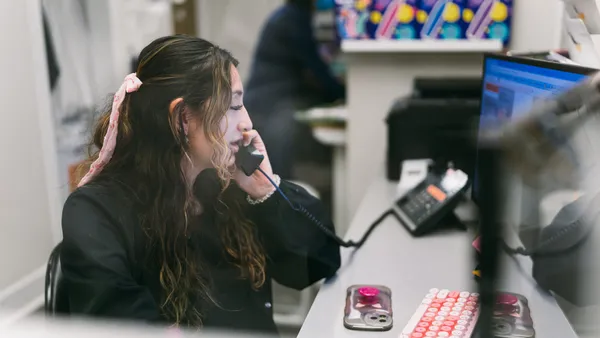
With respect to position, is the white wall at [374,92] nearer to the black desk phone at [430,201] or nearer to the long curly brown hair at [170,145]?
the black desk phone at [430,201]

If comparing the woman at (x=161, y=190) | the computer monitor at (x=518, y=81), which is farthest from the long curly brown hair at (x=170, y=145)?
the computer monitor at (x=518, y=81)

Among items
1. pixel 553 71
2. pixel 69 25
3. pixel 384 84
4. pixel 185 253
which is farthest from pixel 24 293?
pixel 384 84

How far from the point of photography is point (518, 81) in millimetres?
1114

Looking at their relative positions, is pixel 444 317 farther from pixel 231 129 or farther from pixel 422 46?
pixel 422 46

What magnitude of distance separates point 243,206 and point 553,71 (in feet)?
1.91

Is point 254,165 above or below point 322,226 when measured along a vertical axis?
above

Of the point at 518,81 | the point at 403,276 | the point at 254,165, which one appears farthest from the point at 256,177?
the point at 518,81

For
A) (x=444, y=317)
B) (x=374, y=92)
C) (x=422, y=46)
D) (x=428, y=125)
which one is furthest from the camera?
(x=374, y=92)

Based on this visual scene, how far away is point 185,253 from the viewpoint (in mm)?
750

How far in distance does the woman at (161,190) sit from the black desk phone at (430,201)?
70 cm

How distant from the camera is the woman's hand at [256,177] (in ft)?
2.52

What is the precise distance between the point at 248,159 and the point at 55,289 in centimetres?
32

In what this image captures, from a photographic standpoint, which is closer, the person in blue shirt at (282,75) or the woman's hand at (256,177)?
the woman's hand at (256,177)

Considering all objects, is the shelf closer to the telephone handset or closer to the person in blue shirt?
the person in blue shirt
